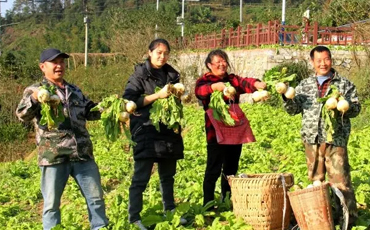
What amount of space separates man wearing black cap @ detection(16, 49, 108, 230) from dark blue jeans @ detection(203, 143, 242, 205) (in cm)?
123

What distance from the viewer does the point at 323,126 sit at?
4.98 meters

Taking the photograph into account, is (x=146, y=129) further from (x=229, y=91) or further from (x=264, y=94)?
(x=264, y=94)

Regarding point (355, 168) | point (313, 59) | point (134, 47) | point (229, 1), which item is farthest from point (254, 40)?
point (229, 1)

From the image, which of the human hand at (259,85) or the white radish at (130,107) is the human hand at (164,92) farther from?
the human hand at (259,85)

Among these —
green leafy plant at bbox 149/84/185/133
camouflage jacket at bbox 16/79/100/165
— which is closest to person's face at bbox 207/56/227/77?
green leafy plant at bbox 149/84/185/133

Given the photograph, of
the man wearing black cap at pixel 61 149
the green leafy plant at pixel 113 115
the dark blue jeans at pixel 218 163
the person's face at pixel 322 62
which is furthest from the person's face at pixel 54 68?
the person's face at pixel 322 62

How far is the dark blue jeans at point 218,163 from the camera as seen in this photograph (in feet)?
18.1

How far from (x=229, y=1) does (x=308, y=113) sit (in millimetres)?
A: 105871

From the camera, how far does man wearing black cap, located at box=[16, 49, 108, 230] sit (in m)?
4.73

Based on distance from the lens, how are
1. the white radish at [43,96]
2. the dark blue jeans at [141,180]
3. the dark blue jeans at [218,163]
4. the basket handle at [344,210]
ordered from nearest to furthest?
1. the white radish at [43,96]
2. the basket handle at [344,210]
3. the dark blue jeans at [141,180]
4. the dark blue jeans at [218,163]

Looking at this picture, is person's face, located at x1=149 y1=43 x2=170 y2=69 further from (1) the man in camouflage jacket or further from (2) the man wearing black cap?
(1) the man in camouflage jacket

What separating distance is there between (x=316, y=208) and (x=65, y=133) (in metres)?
2.31

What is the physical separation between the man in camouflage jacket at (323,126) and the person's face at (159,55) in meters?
1.21

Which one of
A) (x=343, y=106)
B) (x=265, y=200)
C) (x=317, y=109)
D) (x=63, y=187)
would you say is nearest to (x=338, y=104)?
(x=343, y=106)
